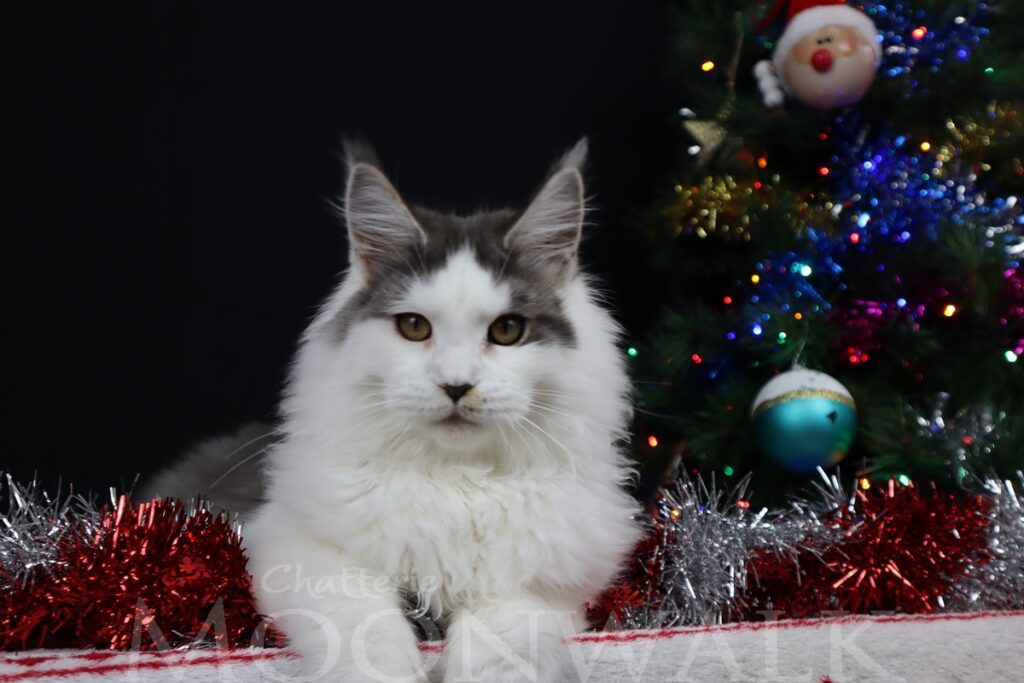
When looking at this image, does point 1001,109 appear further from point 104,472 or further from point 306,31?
point 104,472

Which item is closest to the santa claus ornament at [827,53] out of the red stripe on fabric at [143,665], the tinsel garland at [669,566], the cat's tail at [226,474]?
the tinsel garland at [669,566]

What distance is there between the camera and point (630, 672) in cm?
108

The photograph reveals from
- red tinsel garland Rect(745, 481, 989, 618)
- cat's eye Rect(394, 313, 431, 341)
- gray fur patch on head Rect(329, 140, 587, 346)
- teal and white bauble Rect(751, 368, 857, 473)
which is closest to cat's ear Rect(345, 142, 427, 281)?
gray fur patch on head Rect(329, 140, 587, 346)

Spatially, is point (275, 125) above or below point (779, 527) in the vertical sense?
above

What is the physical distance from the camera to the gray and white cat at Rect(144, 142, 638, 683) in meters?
1.11

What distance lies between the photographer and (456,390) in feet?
3.86

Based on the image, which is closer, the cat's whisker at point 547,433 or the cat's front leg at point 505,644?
the cat's front leg at point 505,644

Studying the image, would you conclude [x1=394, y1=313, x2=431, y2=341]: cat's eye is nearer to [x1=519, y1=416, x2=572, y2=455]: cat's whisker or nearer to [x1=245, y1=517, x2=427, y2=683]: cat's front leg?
[x1=519, y1=416, x2=572, y2=455]: cat's whisker

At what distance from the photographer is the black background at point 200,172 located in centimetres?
244

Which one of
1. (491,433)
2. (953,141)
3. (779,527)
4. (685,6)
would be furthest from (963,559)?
(685,6)

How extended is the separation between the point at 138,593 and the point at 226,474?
1.53 feet

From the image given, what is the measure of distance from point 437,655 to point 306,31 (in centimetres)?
204

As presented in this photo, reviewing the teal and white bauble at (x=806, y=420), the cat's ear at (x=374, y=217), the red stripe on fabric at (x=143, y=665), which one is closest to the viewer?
the red stripe on fabric at (x=143, y=665)

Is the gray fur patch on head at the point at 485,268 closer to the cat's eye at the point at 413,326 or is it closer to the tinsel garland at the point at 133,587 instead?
the cat's eye at the point at 413,326
